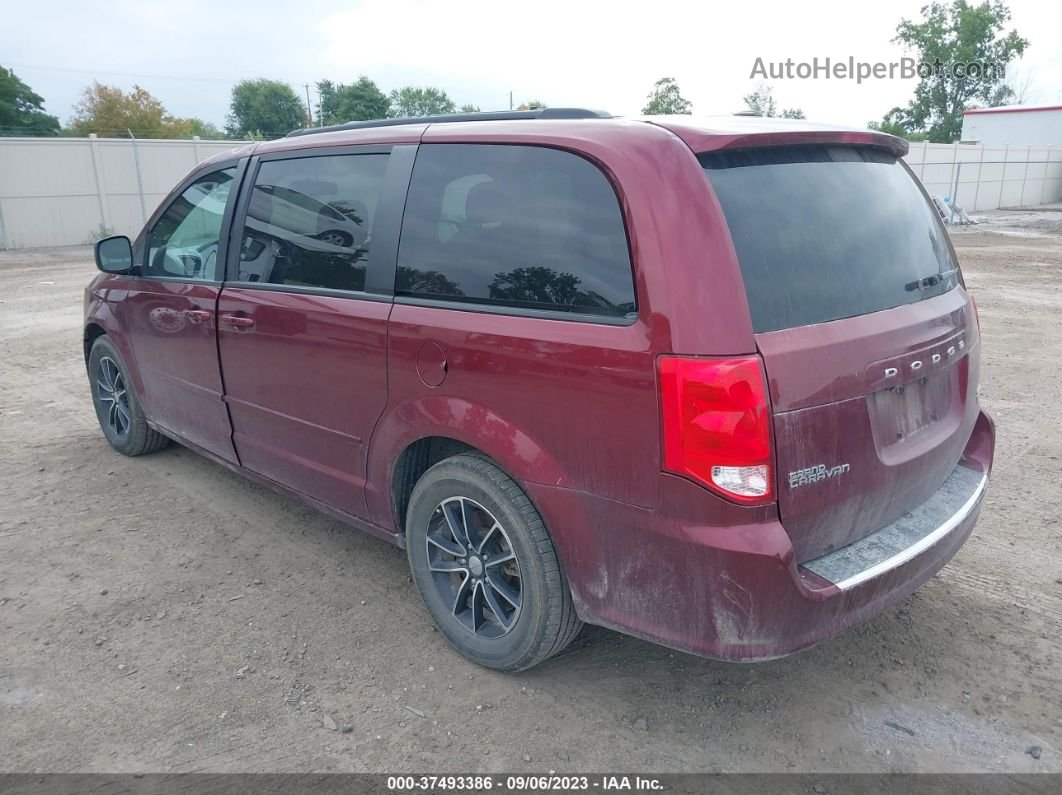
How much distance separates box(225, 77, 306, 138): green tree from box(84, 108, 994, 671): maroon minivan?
70.6 metres

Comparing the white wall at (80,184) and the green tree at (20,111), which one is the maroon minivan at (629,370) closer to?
the white wall at (80,184)

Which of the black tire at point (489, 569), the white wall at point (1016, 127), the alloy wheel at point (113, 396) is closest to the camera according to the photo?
the black tire at point (489, 569)

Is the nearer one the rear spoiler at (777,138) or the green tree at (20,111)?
the rear spoiler at (777,138)

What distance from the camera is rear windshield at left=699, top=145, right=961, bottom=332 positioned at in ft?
7.83

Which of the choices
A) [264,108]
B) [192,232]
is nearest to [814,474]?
[192,232]

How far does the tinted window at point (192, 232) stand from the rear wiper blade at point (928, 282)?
9.81 ft

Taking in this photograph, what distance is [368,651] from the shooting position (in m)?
3.17

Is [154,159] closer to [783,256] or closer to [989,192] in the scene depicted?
[783,256]

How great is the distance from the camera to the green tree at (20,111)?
178 ft

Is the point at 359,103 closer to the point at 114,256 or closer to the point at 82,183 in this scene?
the point at 82,183

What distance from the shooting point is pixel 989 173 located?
3309 cm

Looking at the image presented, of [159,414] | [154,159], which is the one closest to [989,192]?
[154,159]

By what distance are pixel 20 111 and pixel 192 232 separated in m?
64.2

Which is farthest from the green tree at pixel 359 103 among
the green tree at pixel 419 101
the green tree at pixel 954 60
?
the green tree at pixel 954 60
